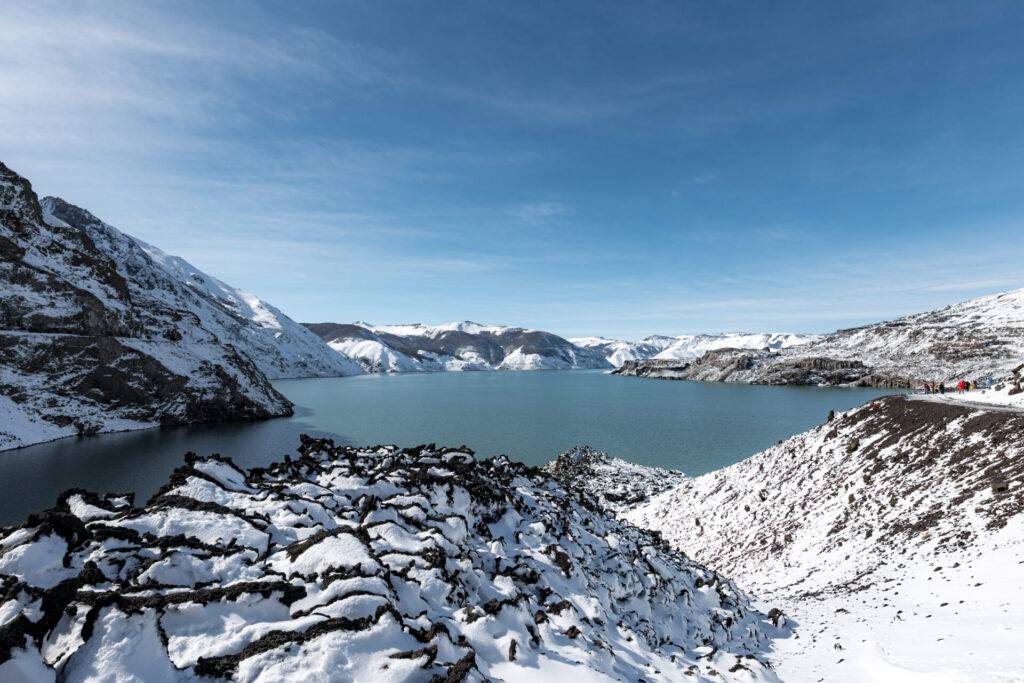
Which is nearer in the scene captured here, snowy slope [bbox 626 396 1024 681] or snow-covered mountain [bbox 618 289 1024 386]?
snowy slope [bbox 626 396 1024 681]

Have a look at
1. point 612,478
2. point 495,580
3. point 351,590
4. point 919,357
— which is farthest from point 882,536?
point 919,357

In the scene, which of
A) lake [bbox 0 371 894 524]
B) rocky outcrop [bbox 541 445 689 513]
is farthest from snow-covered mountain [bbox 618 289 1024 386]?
rocky outcrop [bbox 541 445 689 513]

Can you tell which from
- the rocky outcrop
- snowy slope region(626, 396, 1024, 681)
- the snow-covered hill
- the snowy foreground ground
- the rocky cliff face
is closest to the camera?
the snow-covered hill

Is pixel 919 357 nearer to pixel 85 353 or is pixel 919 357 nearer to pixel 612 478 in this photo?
pixel 612 478

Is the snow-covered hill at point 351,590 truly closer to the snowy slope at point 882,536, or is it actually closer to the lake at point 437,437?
the snowy slope at point 882,536

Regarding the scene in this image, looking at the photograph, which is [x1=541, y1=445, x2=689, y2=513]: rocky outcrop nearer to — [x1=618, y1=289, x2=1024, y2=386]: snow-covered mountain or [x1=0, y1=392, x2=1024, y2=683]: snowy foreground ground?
[x1=0, y1=392, x2=1024, y2=683]: snowy foreground ground

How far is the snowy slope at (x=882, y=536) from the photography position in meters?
11.5

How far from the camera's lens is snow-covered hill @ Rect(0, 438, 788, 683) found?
6.49 m

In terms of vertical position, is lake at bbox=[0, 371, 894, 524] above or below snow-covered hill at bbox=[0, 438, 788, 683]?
below

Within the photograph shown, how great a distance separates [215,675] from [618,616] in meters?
10.3

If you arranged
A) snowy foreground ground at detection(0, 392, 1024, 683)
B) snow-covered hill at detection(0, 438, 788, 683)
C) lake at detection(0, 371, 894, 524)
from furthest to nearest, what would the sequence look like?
lake at detection(0, 371, 894, 524) < snowy foreground ground at detection(0, 392, 1024, 683) < snow-covered hill at detection(0, 438, 788, 683)

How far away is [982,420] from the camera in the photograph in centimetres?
2406

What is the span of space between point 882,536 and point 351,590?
22.6m

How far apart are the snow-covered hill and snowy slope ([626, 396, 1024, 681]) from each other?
2.97 meters
